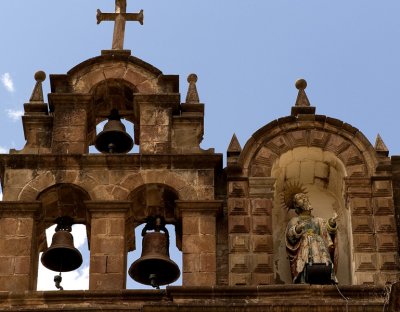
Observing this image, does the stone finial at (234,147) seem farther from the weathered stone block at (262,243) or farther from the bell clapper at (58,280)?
the bell clapper at (58,280)

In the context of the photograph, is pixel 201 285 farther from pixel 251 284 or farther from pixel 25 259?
pixel 25 259

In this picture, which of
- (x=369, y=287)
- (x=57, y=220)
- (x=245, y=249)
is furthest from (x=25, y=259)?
(x=369, y=287)

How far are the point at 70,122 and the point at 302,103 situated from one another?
3.75m

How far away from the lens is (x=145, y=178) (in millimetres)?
28234

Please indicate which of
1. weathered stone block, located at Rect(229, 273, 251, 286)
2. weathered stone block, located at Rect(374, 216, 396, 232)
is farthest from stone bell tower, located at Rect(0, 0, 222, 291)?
weathered stone block, located at Rect(374, 216, 396, 232)

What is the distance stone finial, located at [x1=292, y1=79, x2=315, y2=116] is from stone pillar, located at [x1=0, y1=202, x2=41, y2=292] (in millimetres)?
4489

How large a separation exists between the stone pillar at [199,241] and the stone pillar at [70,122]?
2.12 meters

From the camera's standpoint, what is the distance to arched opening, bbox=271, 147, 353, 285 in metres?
28.3

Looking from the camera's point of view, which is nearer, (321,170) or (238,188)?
(238,188)

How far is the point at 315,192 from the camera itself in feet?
97.7

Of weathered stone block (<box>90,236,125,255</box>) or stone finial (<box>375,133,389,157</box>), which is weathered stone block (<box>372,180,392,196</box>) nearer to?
stone finial (<box>375,133,389,157</box>)

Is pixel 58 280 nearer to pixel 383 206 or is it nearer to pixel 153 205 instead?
pixel 153 205

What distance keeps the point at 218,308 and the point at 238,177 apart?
11.3ft

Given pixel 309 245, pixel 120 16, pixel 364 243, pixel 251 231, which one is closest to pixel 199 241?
pixel 251 231
